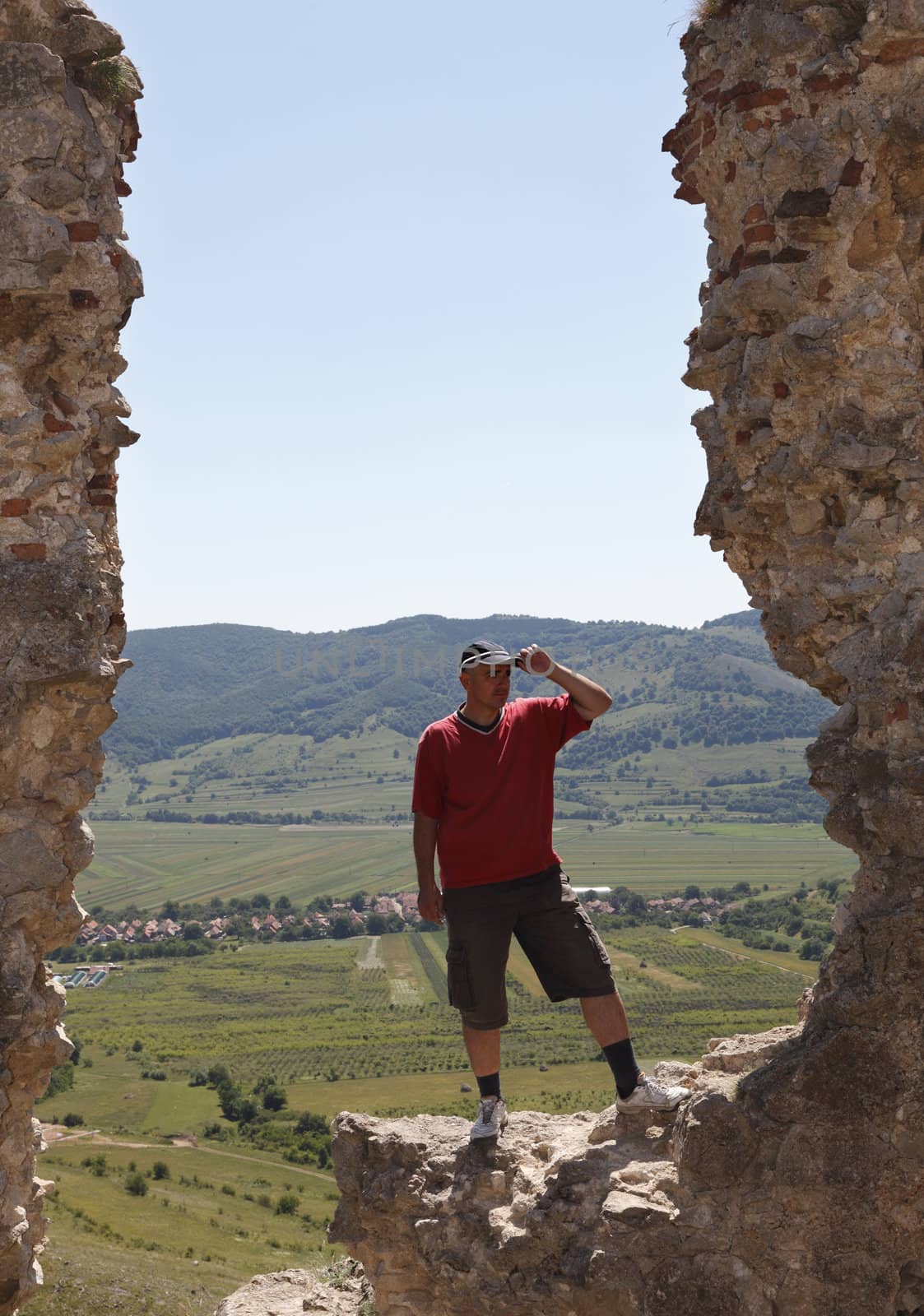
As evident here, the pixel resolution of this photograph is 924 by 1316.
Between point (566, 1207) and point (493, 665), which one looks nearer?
point (566, 1207)

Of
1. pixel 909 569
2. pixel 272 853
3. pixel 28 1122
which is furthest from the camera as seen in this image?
pixel 272 853

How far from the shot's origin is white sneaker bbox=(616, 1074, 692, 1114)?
17.3 ft

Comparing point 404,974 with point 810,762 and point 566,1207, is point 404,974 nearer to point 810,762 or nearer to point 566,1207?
point 566,1207

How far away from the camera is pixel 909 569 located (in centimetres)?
505

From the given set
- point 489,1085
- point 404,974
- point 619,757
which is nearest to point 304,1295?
point 489,1085

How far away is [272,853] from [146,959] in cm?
5144

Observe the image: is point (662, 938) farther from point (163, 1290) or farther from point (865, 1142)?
point (865, 1142)

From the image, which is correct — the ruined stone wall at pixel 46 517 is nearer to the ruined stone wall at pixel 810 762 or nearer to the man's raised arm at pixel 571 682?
the ruined stone wall at pixel 810 762

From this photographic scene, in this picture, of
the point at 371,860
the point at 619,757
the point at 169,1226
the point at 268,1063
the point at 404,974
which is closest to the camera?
the point at 169,1226

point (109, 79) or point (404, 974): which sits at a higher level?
point (109, 79)

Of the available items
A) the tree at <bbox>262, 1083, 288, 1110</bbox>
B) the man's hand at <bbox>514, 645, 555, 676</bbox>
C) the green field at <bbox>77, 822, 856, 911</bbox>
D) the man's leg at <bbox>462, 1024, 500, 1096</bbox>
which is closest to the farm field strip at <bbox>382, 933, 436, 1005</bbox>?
the tree at <bbox>262, 1083, 288, 1110</bbox>

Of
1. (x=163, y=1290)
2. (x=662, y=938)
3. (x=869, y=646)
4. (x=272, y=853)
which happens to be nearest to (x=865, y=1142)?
(x=869, y=646)

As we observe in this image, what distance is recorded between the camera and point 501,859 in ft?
17.4

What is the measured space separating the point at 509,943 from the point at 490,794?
27.7 inches
